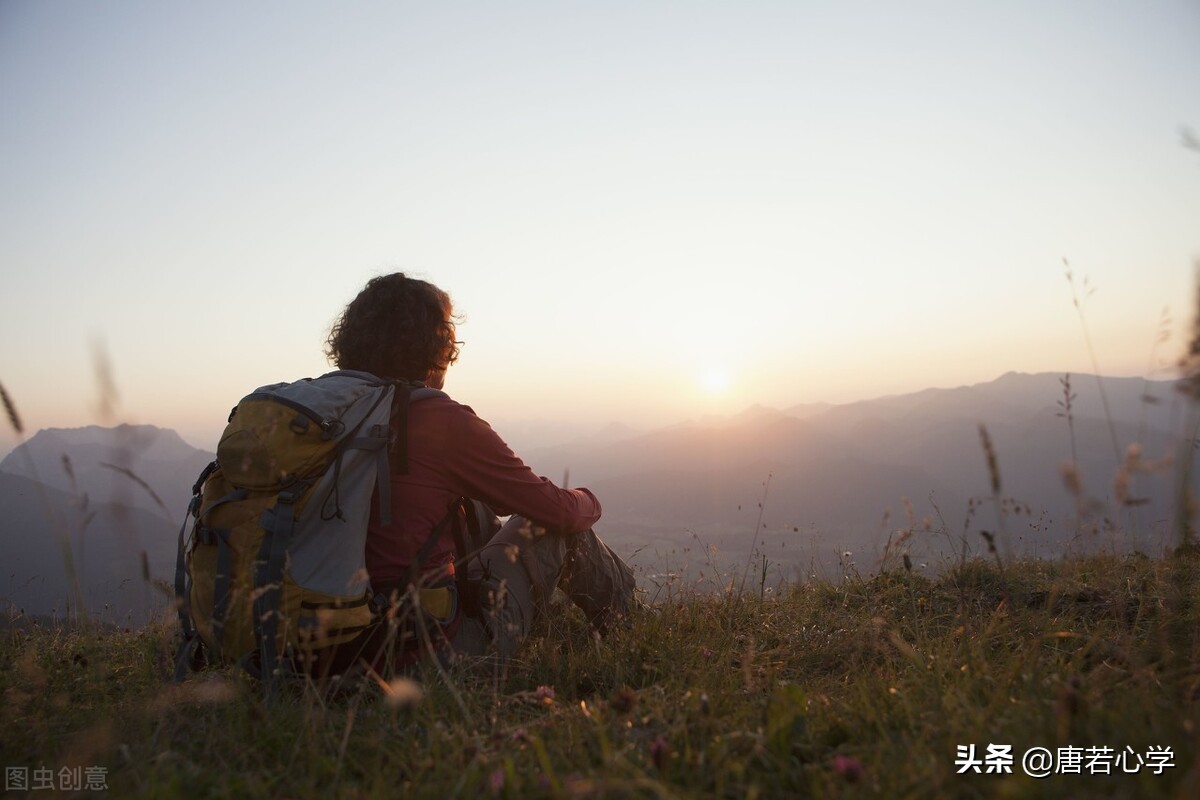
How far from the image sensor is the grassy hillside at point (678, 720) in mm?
1831

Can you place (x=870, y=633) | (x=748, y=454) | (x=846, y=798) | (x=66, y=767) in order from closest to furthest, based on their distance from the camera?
1. (x=846, y=798)
2. (x=66, y=767)
3. (x=870, y=633)
4. (x=748, y=454)

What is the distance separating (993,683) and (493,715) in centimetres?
178

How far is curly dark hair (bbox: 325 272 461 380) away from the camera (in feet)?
12.3

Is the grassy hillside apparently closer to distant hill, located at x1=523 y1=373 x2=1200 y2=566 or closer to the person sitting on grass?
the person sitting on grass

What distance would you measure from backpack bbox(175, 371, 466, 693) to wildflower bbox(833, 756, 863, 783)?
74.2 inches

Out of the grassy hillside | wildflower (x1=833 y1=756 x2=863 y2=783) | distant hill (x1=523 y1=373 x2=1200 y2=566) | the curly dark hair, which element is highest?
the curly dark hair

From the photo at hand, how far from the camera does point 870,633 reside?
11.3ft

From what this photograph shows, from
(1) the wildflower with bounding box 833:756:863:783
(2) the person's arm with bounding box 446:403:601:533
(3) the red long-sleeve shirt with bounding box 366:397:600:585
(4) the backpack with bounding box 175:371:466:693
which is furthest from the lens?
(2) the person's arm with bounding box 446:403:601:533

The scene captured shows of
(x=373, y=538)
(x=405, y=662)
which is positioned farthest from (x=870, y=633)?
(x=373, y=538)

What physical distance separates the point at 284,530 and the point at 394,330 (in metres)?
1.29

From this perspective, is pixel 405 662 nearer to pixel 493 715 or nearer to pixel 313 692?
pixel 313 692

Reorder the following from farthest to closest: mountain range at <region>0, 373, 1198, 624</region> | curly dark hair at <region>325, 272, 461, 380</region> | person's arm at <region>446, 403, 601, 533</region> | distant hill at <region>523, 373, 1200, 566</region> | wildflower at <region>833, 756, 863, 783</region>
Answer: distant hill at <region>523, 373, 1200, 566</region> < curly dark hair at <region>325, 272, 461, 380</region> < person's arm at <region>446, 403, 601, 533</region> < mountain range at <region>0, 373, 1198, 624</region> < wildflower at <region>833, 756, 863, 783</region>

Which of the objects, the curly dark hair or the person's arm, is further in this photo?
the curly dark hair

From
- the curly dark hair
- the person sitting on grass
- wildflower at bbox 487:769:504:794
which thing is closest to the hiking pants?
the person sitting on grass
